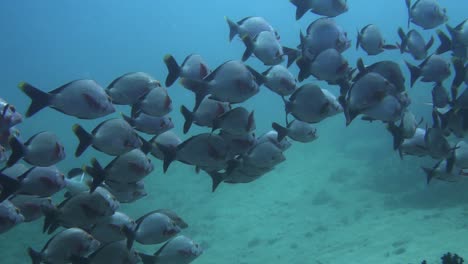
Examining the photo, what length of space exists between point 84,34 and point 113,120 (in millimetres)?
164376

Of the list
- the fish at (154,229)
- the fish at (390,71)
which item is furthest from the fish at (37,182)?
the fish at (390,71)

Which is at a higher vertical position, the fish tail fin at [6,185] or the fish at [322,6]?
the fish at [322,6]

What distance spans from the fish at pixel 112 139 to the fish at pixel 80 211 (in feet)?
1.67

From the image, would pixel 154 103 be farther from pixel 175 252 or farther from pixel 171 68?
pixel 175 252

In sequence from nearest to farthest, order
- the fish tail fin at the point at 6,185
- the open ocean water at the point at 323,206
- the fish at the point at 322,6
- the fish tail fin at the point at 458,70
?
1. the fish tail fin at the point at 6,185
2. the fish tail fin at the point at 458,70
3. the fish at the point at 322,6
4. the open ocean water at the point at 323,206

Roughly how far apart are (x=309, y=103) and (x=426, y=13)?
9.45ft

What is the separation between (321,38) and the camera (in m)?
4.95

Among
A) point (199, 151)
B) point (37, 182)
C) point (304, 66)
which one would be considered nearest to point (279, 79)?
point (304, 66)

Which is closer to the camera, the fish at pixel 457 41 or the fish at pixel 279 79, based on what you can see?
the fish at pixel 279 79

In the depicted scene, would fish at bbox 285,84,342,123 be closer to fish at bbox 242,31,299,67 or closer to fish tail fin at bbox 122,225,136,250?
fish at bbox 242,31,299,67

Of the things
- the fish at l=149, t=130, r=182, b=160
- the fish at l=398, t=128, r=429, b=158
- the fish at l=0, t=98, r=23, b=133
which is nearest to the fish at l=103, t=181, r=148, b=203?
the fish at l=149, t=130, r=182, b=160

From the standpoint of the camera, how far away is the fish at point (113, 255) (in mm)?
4156

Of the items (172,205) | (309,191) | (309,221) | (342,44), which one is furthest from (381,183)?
(342,44)

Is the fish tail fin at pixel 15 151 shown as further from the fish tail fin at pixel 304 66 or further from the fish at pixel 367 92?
the fish at pixel 367 92
